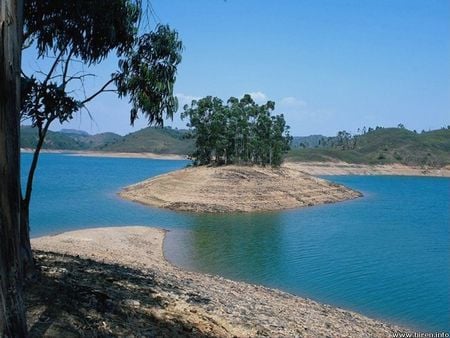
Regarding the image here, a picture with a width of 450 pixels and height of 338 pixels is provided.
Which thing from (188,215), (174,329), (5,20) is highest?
(5,20)

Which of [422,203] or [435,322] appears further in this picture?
[422,203]

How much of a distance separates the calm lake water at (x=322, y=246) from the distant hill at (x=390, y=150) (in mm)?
74790

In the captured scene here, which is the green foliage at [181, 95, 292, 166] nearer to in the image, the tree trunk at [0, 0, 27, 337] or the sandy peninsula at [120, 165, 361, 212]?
the sandy peninsula at [120, 165, 361, 212]

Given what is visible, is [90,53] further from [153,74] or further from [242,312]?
[242,312]

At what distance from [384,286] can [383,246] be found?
988 centimetres

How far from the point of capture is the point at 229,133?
62.1 metres

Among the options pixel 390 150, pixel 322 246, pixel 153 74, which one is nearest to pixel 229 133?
pixel 322 246

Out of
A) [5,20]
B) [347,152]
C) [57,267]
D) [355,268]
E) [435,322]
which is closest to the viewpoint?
[5,20]

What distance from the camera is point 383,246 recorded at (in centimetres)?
2950

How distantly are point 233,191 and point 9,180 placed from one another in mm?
43522

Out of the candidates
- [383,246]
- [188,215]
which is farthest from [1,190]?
[188,215]

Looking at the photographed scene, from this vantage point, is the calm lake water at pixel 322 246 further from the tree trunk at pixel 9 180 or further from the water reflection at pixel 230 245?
the tree trunk at pixel 9 180

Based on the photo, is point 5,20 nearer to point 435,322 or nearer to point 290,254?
point 435,322

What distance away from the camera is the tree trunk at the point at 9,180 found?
554 centimetres
